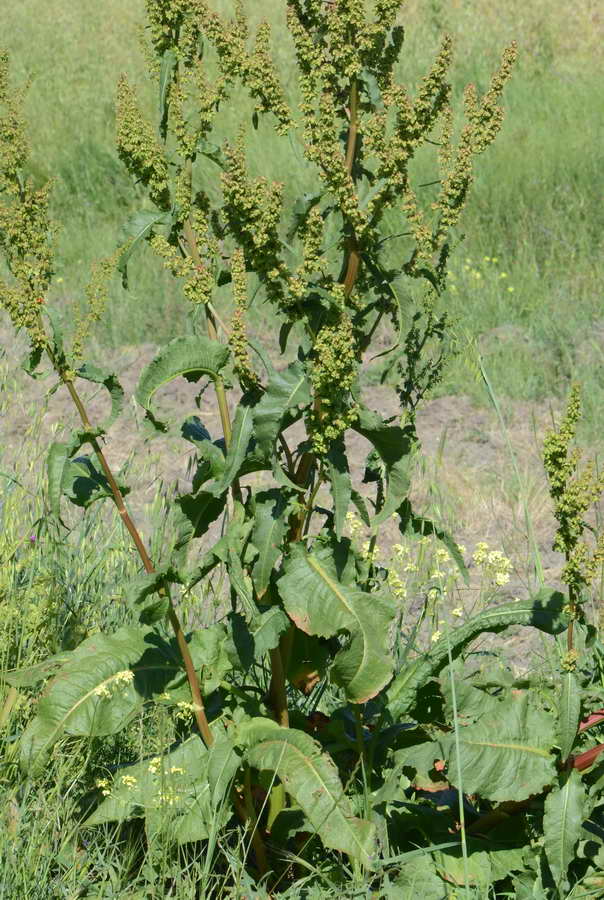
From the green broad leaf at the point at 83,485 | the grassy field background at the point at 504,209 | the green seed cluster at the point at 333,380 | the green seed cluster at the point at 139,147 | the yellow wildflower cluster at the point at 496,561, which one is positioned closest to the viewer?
the green seed cluster at the point at 333,380

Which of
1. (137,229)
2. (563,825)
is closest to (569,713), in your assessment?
(563,825)

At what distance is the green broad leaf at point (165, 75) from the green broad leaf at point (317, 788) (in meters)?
1.29

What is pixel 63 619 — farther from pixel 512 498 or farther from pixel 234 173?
pixel 512 498

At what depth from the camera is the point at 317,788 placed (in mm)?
2043

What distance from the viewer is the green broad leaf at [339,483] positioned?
192 cm

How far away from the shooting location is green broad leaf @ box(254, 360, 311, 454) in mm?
1885

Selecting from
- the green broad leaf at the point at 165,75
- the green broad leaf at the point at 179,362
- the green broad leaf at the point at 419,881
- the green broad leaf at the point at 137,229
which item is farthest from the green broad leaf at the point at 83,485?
the green broad leaf at the point at 419,881

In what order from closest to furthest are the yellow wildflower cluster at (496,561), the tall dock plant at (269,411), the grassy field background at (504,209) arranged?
the tall dock plant at (269,411) → the yellow wildflower cluster at (496,561) → the grassy field background at (504,209)

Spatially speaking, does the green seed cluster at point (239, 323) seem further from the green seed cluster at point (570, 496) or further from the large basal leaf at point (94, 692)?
the large basal leaf at point (94, 692)

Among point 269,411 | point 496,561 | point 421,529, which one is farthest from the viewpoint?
point 496,561

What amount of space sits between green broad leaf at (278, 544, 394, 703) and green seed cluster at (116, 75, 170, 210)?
79cm

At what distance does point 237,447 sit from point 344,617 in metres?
0.39

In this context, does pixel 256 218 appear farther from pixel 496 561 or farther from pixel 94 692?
pixel 496 561

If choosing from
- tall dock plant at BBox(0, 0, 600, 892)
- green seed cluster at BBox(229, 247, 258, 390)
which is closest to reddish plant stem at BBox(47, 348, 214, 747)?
tall dock plant at BBox(0, 0, 600, 892)
